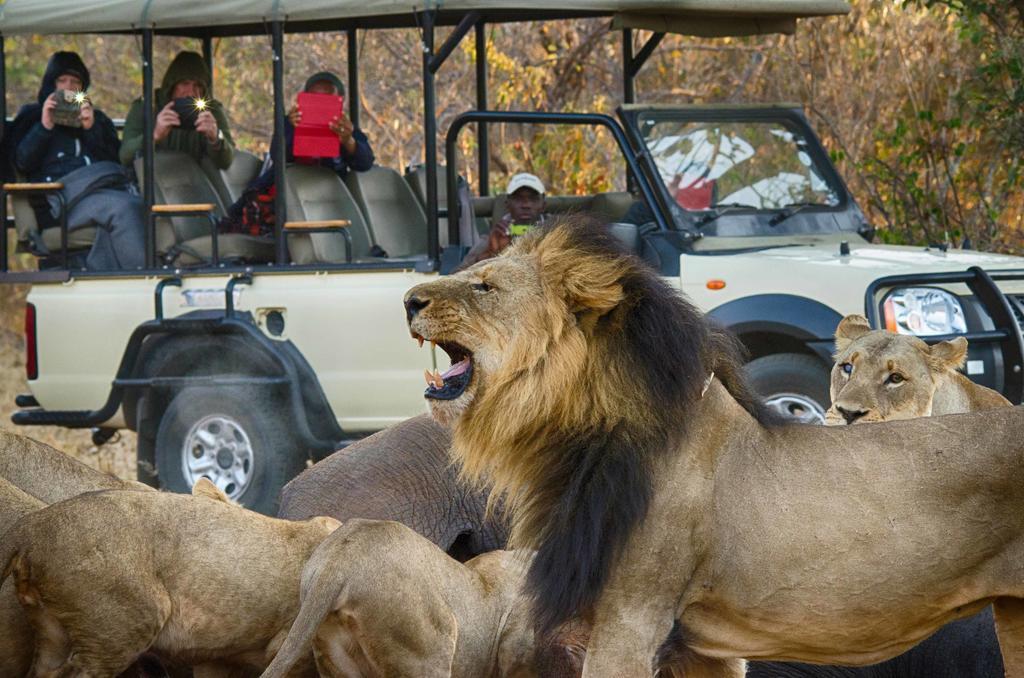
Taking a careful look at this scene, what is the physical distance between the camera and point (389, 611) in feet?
14.0

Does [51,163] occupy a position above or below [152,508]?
above

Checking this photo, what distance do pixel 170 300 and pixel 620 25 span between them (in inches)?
110

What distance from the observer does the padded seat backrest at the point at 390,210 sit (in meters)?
9.62

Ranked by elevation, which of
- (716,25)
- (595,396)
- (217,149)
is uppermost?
(716,25)

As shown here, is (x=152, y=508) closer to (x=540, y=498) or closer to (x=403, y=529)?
(x=403, y=529)

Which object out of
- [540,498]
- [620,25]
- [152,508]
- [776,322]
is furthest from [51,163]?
[540,498]

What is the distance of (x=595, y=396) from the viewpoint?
3559 mm

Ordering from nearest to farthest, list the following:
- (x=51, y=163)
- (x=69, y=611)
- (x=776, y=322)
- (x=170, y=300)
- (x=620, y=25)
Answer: (x=69, y=611) → (x=776, y=322) → (x=620, y=25) → (x=170, y=300) → (x=51, y=163)

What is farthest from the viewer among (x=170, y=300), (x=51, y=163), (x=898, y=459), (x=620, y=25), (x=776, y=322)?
(x=51, y=163)

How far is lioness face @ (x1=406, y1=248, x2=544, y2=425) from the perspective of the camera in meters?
3.55

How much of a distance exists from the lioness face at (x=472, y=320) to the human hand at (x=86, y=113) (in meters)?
6.39

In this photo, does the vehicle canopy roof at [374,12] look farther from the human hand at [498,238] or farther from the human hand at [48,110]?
the human hand at [498,238]

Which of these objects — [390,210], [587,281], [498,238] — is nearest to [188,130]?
[390,210]

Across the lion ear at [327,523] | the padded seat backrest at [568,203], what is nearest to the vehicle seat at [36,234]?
the padded seat backrest at [568,203]
